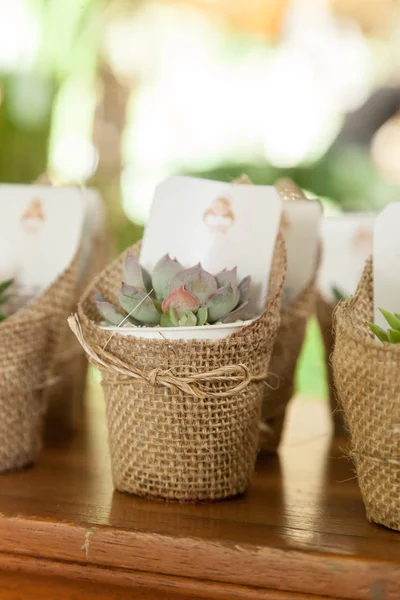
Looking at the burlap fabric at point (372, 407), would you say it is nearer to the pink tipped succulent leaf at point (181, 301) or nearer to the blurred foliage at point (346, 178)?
the pink tipped succulent leaf at point (181, 301)

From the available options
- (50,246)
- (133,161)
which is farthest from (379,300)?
(133,161)

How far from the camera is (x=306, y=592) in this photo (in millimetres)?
580

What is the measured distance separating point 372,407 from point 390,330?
66 mm

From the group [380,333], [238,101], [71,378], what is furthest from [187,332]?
[238,101]

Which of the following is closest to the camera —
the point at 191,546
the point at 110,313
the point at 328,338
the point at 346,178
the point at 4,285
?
the point at 191,546

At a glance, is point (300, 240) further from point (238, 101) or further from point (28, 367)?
point (238, 101)

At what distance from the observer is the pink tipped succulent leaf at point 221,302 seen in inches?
27.0

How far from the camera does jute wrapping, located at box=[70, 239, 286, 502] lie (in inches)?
26.4

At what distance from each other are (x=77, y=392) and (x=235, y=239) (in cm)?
43

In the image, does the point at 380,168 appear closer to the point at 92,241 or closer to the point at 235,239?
the point at 92,241

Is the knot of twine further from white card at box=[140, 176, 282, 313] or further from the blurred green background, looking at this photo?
the blurred green background

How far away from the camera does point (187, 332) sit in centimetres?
67

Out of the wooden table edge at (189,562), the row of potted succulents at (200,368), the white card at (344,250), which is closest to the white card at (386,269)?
the row of potted succulents at (200,368)

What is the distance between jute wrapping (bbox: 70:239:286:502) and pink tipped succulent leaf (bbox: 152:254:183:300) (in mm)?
69
